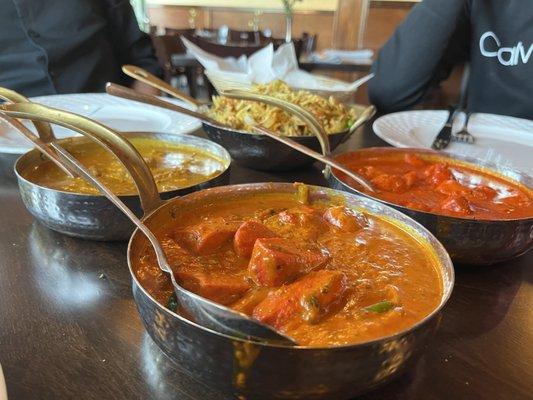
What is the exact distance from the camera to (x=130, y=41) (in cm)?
278

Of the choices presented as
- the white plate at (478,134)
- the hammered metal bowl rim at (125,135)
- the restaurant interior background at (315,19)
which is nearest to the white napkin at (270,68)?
the white plate at (478,134)

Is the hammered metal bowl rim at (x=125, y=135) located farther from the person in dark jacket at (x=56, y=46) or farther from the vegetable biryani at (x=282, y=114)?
the person in dark jacket at (x=56, y=46)

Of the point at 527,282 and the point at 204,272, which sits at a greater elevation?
the point at 204,272

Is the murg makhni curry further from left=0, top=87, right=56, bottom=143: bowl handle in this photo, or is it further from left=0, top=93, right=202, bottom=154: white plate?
left=0, top=93, right=202, bottom=154: white plate

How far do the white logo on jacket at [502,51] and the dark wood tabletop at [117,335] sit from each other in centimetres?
168

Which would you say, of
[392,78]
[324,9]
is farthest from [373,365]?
[324,9]

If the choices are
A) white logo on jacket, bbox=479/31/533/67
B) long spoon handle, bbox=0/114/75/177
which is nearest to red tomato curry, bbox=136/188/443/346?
long spoon handle, bbox=0/114/75/177

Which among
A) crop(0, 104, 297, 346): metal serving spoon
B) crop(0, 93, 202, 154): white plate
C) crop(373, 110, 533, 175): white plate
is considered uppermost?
crop(0, 104, 297, 346): metal serving spoon

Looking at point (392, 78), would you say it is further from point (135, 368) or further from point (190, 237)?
point (135, 368)

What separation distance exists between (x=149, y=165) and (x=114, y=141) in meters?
0.33

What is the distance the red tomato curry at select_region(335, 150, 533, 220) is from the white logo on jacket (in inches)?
57.0

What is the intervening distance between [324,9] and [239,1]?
157cm

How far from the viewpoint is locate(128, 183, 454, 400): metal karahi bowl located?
0.48 m

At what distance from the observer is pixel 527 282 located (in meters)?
0.88
